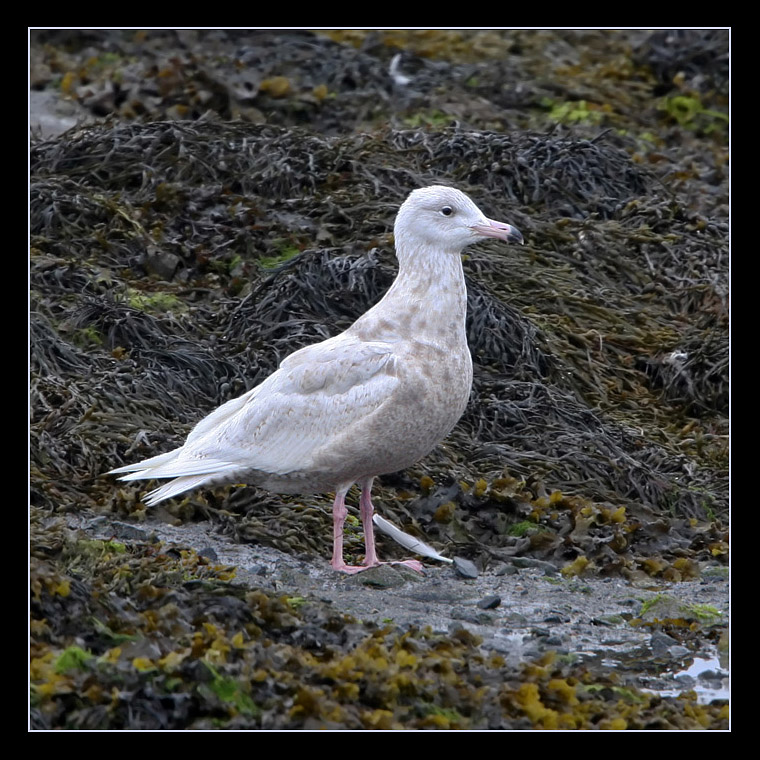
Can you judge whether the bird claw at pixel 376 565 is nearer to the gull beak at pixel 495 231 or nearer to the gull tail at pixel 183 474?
the gull tail at pixel 183 474

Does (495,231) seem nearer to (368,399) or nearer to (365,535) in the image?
(368,399)

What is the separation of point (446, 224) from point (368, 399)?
3.63ft

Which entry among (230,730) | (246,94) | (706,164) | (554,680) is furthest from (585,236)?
(230,730)

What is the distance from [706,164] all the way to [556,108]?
1621 millimetres

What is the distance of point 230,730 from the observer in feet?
16.2

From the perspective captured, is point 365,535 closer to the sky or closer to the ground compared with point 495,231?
closer to the ground

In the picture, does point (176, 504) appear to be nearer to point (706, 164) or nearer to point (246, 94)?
point (246, 94)

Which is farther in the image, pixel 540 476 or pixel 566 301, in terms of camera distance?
pixel 566 301

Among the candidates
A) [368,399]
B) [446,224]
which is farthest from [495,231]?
[368,399]

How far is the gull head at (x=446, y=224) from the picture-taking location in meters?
7.23

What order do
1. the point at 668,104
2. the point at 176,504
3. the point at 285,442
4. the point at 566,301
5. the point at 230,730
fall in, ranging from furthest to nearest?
the point at 668,104 → the point at 566,301 → the point at 176,504 → the point at 285,442 → the point at 230,730

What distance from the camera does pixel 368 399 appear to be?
679 centimetres

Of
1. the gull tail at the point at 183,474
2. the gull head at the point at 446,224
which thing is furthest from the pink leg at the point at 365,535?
the gull head at the point at 446,224

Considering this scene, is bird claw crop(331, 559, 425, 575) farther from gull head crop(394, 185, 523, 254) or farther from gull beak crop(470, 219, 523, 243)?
gull beak crop(470, 219, 523, 243)
